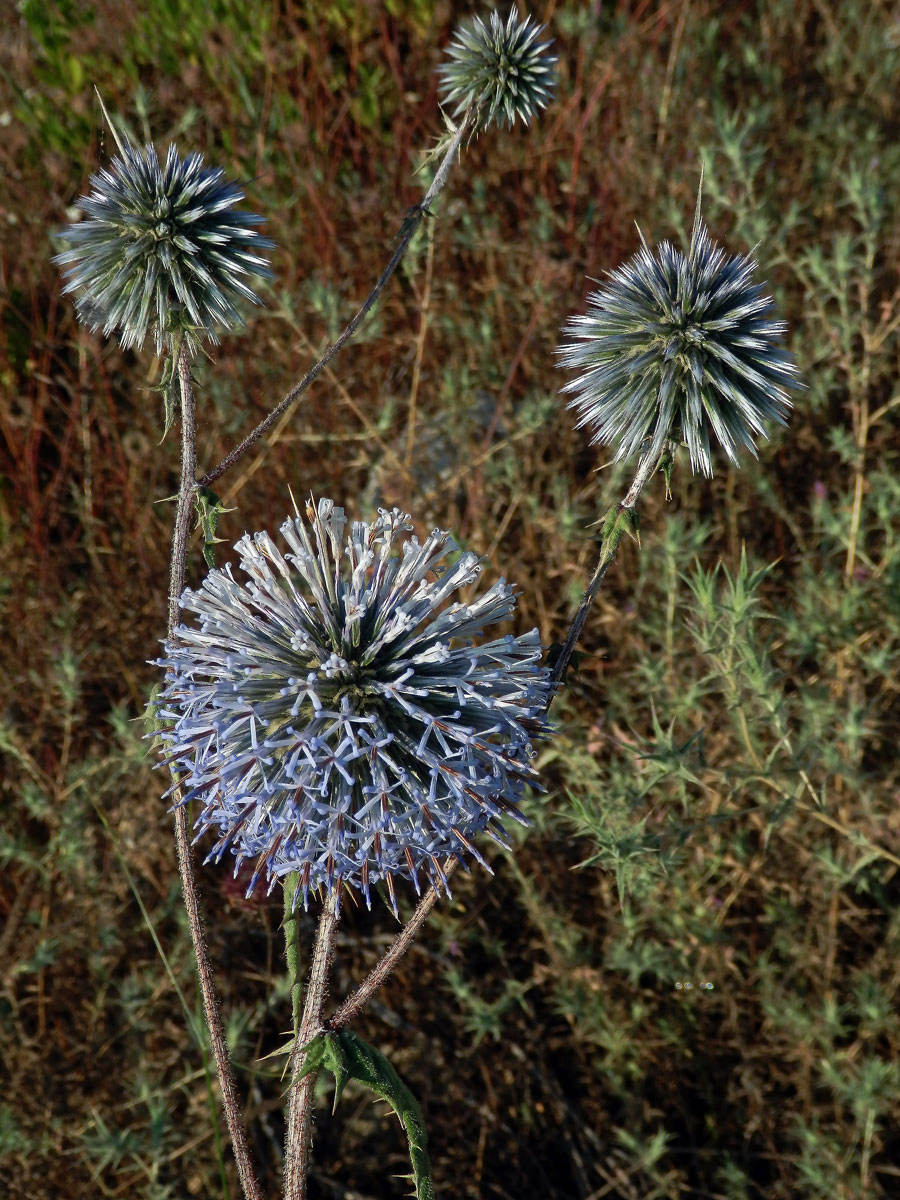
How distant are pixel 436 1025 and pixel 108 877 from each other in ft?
3.98

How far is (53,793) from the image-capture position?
3822 millimetres

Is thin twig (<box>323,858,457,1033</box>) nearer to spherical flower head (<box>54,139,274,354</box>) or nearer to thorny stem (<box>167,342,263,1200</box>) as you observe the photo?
thorny stem (<box>167,342,263,1200</box>)

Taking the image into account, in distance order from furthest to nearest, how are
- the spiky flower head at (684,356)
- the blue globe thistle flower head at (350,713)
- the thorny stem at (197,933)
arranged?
the spiky flower head at (684,356) → the thorny stem at (197,933) → the blue globe thistle flower head at (350,713)

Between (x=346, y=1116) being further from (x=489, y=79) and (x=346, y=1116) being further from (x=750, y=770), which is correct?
(x=489, y=79)

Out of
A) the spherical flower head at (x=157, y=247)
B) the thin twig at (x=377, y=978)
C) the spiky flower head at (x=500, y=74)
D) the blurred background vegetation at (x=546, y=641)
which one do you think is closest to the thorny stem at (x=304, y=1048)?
the thin twig at (x=377, y=978)

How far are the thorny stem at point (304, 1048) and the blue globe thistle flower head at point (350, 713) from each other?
78mm

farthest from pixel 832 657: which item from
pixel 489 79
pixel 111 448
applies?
pixel 111 448

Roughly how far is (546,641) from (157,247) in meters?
2.19

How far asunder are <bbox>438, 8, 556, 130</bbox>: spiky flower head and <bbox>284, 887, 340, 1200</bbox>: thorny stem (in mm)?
1864

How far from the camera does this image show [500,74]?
265 cm

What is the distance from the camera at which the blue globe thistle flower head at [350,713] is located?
1.77 m

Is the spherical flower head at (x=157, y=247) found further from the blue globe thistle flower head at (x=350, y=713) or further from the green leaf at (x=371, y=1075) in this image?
the green leaf at (x=371, y=1075)

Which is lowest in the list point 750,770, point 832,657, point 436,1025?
point 436,1025

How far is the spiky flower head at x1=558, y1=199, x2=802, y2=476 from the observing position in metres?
2.08
